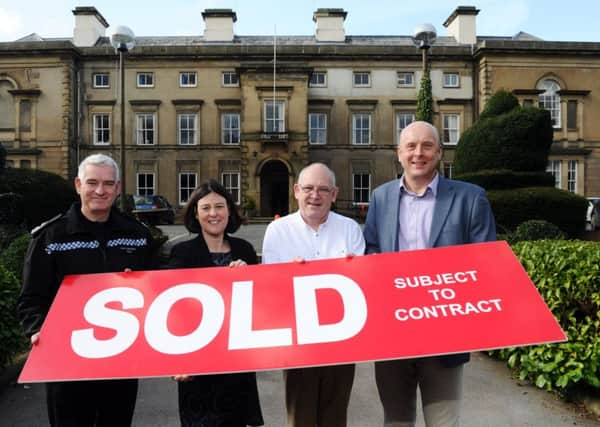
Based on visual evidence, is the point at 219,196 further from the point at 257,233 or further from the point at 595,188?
the point at 595,188

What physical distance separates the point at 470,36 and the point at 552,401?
36.8 metres

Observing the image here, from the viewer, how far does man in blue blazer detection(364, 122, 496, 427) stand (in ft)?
9.16

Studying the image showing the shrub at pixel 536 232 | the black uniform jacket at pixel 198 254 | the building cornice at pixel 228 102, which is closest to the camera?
the black uniform jacket at pixel 198 254

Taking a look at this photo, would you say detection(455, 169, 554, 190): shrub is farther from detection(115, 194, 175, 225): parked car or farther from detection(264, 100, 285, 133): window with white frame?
detection(264, 100, 285, 133): window with white frame

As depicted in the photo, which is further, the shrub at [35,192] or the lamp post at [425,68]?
the lamp post at [425,68]

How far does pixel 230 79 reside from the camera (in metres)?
32.9

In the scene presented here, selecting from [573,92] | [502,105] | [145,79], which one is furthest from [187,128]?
[573,92]

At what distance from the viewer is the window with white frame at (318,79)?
33.1 m

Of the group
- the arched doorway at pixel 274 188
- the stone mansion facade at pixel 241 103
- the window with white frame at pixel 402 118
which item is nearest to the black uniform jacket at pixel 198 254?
the arched doorway at pixel 274 188

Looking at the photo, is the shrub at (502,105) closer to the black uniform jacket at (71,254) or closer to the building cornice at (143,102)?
the black uniform jacket at (71,254)

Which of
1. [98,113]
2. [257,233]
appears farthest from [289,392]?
[98,113]

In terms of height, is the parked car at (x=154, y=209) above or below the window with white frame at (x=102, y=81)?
below

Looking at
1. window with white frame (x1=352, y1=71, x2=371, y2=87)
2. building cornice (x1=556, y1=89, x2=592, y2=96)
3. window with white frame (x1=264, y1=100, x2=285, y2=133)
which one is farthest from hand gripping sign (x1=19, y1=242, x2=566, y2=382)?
building cornice (x1=556, y1=89, x2=592, y2=96)

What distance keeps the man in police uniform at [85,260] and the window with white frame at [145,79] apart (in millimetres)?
32967
